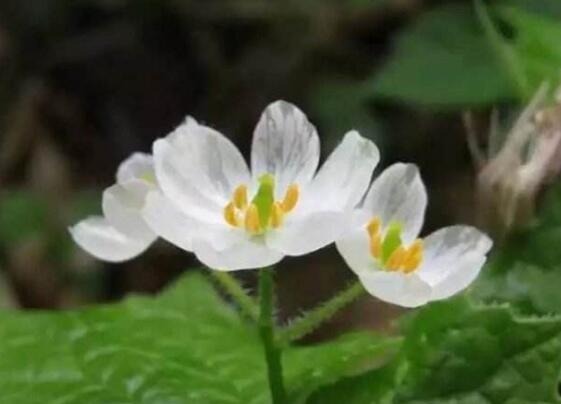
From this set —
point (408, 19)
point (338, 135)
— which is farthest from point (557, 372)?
point (408, 19)

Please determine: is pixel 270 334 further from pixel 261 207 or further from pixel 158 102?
pixel 158 102

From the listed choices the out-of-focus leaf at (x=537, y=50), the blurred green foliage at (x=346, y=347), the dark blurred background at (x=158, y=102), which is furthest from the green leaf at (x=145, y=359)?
the dark blurred background at (x=158, y=102)

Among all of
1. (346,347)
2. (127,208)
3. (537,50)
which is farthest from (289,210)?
(537,50)

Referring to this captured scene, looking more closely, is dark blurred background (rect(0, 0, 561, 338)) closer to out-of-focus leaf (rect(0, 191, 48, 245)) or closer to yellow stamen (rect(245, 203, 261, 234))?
out-of-focus leaf (rect(0, 191, 48, 245))

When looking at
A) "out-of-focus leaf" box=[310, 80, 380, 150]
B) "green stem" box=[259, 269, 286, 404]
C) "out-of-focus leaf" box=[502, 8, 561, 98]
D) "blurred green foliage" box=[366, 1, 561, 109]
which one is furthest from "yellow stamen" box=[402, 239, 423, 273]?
"out-of-focus leaf" box=[310, 80, 380, 150]

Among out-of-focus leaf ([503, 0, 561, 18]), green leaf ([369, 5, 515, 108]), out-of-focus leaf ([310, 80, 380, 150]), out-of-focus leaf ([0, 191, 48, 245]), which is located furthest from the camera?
out-of-focus leaf ([310, 80, 380, 150])

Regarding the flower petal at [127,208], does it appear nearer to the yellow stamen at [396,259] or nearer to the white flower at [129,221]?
the white flower at [129,221]
